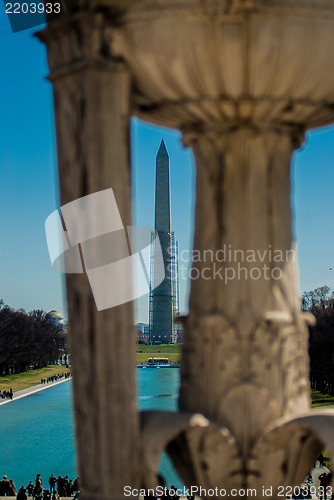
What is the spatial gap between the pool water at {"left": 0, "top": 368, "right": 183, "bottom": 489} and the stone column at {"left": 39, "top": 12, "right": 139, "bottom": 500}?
9.73 m

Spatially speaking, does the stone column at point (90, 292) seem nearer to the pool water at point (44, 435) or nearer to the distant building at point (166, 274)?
the pool water at point (44, 435)

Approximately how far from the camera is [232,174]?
15.8ft

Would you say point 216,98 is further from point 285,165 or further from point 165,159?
point 165,159

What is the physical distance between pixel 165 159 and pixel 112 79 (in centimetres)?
6026

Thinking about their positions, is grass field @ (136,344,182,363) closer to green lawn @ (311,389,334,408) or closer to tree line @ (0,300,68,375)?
tree line @ (0,300,68,375)

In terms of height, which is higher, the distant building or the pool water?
the distant building

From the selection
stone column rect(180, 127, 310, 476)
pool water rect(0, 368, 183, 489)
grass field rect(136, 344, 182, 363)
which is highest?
stone column rect(180, 127, 310, 476)

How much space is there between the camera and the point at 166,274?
260 ft

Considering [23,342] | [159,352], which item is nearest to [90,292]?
[23,342]

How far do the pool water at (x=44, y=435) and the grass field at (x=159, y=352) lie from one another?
34.5 metres

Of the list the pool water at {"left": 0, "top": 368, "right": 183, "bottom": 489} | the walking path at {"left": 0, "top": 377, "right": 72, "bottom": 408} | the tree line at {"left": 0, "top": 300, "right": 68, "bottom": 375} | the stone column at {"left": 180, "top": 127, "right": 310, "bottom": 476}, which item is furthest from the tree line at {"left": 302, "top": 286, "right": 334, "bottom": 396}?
the stone column at {"left": 180, "top": 127, "right": 310, "bottom": 476}

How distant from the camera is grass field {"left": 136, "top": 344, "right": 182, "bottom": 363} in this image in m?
81.2

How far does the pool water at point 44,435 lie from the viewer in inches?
867

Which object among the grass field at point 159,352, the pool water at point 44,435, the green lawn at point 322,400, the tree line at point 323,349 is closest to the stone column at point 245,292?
the pool water at point 44,435
